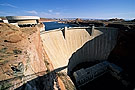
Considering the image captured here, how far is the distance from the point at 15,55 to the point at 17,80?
2.08 m

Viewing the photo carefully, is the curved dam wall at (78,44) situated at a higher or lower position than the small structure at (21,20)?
lower

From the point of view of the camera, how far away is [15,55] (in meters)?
5.48

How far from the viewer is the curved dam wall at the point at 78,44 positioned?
1462 centimetres

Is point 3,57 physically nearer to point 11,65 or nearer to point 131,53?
point 11,65

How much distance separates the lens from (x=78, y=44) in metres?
18.8

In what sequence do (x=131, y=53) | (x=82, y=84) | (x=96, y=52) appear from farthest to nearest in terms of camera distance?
1. (x=96, y=52)
2. (x=131, y=53)
3. (x=82, y=84)

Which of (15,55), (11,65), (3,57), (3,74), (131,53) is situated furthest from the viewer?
(131,53)

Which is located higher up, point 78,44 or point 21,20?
point 21,20

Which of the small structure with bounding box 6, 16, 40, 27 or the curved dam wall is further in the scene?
the small structure with bounding box 6, 16, 40, 27

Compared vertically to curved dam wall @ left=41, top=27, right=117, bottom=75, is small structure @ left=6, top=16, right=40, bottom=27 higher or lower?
higher

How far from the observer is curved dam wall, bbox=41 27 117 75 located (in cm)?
1462

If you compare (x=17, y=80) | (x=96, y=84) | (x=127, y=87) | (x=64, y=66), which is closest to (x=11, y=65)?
(x=17, y=80)

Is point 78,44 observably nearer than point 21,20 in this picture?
No

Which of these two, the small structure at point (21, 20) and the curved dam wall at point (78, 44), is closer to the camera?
the curved dam wall at point (78, 44)
